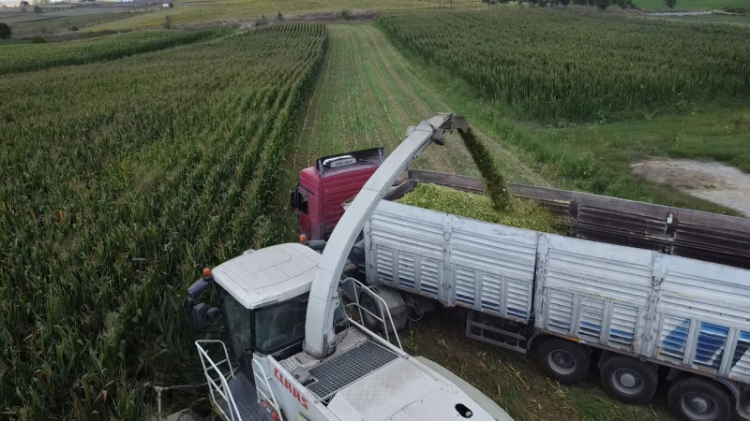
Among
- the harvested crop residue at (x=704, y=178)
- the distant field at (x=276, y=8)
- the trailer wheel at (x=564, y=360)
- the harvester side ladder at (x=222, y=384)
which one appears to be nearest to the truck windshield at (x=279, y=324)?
the harvester side ladder at (x=222, y=384)

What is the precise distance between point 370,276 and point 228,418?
148 inches

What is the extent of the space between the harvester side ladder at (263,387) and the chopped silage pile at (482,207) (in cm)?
443

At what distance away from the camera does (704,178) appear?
1478cm

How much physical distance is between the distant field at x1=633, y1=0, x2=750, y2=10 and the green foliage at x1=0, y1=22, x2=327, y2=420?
92.9 meters

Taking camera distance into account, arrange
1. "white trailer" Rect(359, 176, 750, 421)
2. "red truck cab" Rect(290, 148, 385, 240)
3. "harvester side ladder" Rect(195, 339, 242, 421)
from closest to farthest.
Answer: "harvester side ladder" Rect(195, 339, 242, 421) < "white trailer" Rect(359, 176, 750, 421) < "red truck cab" Rect(290, 148, 385, 240)

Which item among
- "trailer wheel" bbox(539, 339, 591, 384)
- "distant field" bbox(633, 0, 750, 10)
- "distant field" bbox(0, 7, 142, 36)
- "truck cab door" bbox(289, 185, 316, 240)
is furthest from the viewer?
"distant field" bbox(0, 7, 142, 36)

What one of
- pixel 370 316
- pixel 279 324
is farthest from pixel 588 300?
pixel 279 324

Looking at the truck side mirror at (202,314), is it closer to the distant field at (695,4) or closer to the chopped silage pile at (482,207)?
the chopped silage pile at (482,207)

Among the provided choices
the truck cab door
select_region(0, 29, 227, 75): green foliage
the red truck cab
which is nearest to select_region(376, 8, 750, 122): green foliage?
the red truck cab

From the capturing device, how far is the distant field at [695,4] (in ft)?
285

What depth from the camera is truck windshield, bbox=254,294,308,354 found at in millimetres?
5273

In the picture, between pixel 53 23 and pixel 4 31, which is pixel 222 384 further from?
pixel 53 23

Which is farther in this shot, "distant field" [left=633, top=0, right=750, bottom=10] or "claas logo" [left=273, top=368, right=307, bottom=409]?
"distant field" [left=633, top=0, right=750, bottom=10]

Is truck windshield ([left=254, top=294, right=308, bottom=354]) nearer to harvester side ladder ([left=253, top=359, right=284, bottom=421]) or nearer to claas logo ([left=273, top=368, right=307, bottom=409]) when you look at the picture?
harvester side ladder ([left=253, top=359, right=284, bottom=421])
